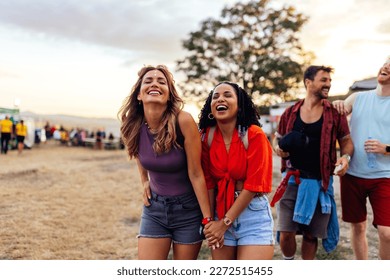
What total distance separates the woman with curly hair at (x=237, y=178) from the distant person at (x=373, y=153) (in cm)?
88

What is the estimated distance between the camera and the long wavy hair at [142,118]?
2.11 meters

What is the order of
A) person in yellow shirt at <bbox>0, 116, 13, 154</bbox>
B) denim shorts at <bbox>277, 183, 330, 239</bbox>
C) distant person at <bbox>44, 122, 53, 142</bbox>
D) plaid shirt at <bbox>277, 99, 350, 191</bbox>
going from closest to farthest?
plaid shirt at <bbox>277, 99, 350, 191</bbox> < denim shorts at <bbox>277, 183, 330, 239</bbox> < person in yellow shirt at <bbox>0, 116, 13, 154</bbox> < distant person at <bbox>44, 122, 53, 142</bbox>

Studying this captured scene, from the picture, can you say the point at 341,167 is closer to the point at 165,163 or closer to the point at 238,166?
the point at 238,166

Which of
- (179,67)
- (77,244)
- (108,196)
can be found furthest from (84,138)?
(77,244)

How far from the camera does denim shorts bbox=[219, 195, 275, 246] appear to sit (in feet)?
6.88

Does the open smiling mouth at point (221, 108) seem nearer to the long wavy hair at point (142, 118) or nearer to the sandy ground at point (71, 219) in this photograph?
the long wavy hair at point (142, 118)

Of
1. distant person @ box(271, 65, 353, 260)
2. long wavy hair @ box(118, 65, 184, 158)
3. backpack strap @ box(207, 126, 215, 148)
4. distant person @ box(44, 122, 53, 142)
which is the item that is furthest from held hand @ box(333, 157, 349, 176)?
distant person @ box(44, 122, 53, 142)

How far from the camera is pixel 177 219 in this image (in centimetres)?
221

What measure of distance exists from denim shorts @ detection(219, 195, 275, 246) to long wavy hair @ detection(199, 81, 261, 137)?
0.41 m

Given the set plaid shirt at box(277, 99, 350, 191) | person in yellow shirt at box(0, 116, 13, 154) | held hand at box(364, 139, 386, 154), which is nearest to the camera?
held hand at box(364, 139, 386, 154)

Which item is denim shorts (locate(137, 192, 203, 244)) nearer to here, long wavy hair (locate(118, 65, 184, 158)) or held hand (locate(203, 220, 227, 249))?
held hand (locate(203, 220, 227, 249))

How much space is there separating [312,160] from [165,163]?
1143 millimetres

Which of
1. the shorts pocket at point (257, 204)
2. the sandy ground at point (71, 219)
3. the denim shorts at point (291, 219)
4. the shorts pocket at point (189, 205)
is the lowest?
the sandy ground at point (71, 219)

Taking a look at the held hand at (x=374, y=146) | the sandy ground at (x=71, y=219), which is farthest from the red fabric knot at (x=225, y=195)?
the sandy ground at (x=71, y=219)
